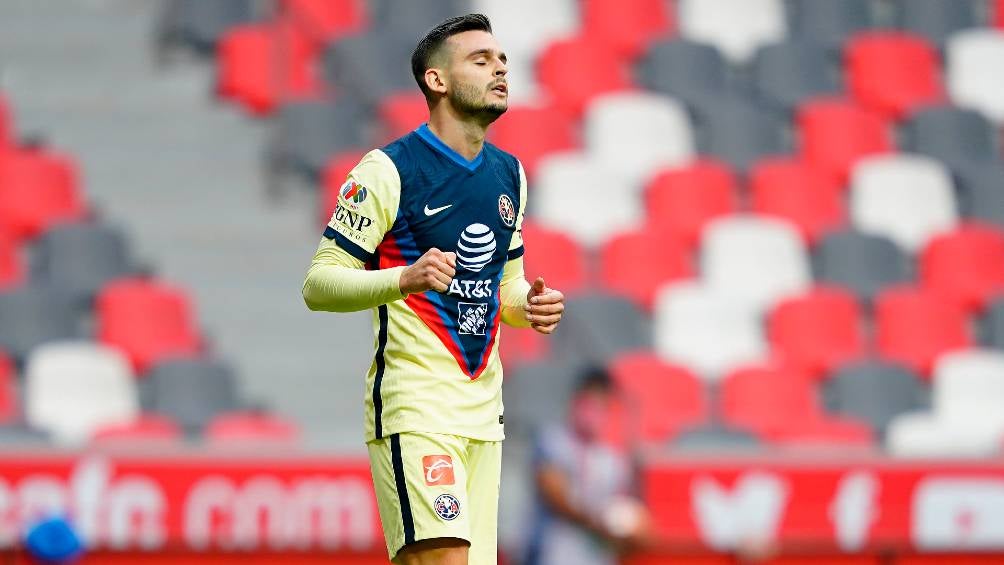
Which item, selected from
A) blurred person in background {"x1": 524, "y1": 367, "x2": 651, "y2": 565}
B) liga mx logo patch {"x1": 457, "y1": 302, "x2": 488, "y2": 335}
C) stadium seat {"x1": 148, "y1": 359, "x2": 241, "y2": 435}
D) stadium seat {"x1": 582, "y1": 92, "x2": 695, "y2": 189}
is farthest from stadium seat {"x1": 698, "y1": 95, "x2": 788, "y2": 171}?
liga mx logo patch {"x1": 457, "y1": 302, "x2": 488, "y2": 335}

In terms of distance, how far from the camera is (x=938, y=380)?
10.2 metres

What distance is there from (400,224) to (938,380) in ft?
22.9

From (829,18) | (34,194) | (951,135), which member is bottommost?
(34,194)

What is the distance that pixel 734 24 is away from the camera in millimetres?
12539

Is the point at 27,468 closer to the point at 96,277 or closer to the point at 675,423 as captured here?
the point at 96,277

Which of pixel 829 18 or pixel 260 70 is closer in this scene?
pixel 260 70

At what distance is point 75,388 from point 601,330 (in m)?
3.17

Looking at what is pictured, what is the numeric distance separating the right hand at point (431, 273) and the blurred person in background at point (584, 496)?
4311 millimetres

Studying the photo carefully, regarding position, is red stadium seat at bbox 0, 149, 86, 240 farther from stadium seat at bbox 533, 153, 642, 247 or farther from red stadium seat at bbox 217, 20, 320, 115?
stadium seat at bbox 533, 153, 642, 247

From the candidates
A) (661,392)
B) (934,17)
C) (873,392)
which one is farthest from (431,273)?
(934,17)

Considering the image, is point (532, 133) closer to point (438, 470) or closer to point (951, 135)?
point (951, 135)

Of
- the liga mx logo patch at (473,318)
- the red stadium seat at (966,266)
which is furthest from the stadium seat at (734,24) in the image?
the liga mx logo patch at (473,318)

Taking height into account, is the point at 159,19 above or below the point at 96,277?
above

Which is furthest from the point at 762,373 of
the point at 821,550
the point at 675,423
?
the point at 821,550
